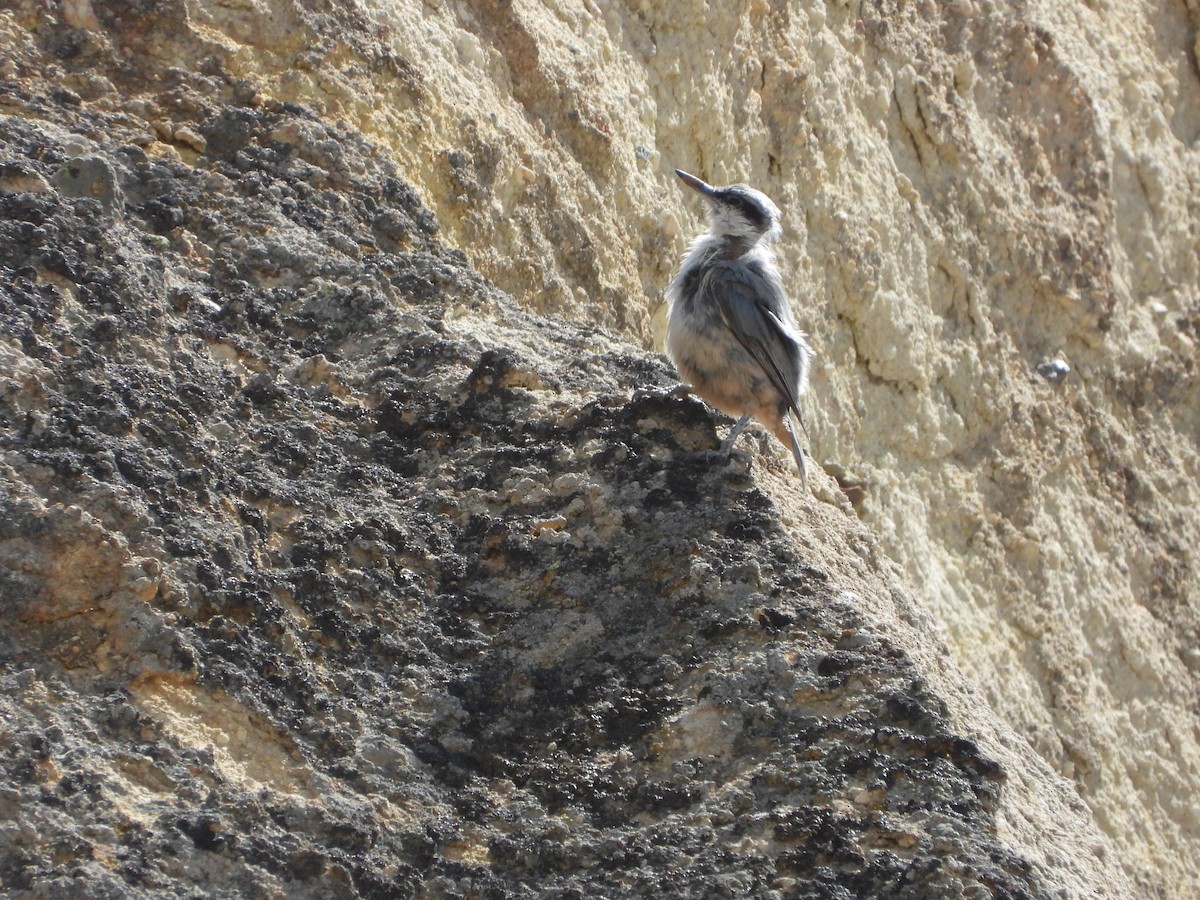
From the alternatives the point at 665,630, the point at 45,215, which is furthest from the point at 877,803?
the point at 45,215

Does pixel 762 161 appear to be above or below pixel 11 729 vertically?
above

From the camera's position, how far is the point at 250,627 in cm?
308

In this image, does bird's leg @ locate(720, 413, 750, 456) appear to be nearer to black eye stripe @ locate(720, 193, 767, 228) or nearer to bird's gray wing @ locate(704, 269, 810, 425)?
bird's gray wing @ locate(704, 269, 810, 425)

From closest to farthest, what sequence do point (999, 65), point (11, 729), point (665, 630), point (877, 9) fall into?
point (11, 729), point (665, 630), point (877, 9), point (999, 65)

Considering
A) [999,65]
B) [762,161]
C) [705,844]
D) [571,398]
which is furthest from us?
[999,65]

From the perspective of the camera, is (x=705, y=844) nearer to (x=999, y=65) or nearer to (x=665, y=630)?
(x=665, y=630)

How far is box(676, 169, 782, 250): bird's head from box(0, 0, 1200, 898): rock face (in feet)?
1.70

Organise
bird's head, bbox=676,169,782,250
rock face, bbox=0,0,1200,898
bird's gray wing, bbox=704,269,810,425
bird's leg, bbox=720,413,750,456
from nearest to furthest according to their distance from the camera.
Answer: rock face, bbox=0,0,1200,898, bird's leg, bbox=720,413,750,456, bird's gray wing, bbox=704,269,810,425, bird's head, bbox=676,169,782,250

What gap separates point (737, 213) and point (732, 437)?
1704mm

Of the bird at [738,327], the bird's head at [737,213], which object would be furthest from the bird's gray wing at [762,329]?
the bird's head at [737,213]

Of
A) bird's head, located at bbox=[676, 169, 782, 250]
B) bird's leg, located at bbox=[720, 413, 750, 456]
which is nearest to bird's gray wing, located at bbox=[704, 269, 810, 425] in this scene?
bird's head, located at bbox=[676, 169, 782, 250]

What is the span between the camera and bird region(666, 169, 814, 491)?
4559 millimetres

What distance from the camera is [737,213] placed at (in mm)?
5371

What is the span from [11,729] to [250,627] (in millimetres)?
590
